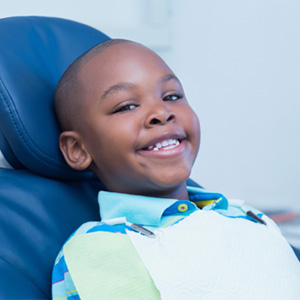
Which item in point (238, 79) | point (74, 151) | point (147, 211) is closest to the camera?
point (147, 211)

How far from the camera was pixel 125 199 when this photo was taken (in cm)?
106

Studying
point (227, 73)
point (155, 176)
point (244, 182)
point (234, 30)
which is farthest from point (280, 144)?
point (155, 176)

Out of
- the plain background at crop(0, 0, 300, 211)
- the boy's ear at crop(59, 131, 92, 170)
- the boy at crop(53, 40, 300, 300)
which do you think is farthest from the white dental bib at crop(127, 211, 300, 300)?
the plain background at crop(0, 0, 300, 211)

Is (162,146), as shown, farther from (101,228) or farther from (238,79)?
(238,79)

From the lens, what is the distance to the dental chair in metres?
0.95

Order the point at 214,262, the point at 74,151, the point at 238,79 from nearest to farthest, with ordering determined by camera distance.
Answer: the point at 214,262 < the point at 74,151 < the point at 238,79

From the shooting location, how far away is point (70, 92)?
115 centimetres

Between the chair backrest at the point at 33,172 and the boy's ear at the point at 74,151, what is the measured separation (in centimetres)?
2

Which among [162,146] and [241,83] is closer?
[162,146]

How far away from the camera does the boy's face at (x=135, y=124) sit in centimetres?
105

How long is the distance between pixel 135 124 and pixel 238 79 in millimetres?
1186

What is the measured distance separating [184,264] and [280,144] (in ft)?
4.74

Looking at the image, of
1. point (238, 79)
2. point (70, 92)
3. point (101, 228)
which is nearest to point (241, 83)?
point (238, 79)

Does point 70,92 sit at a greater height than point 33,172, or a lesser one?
greater
